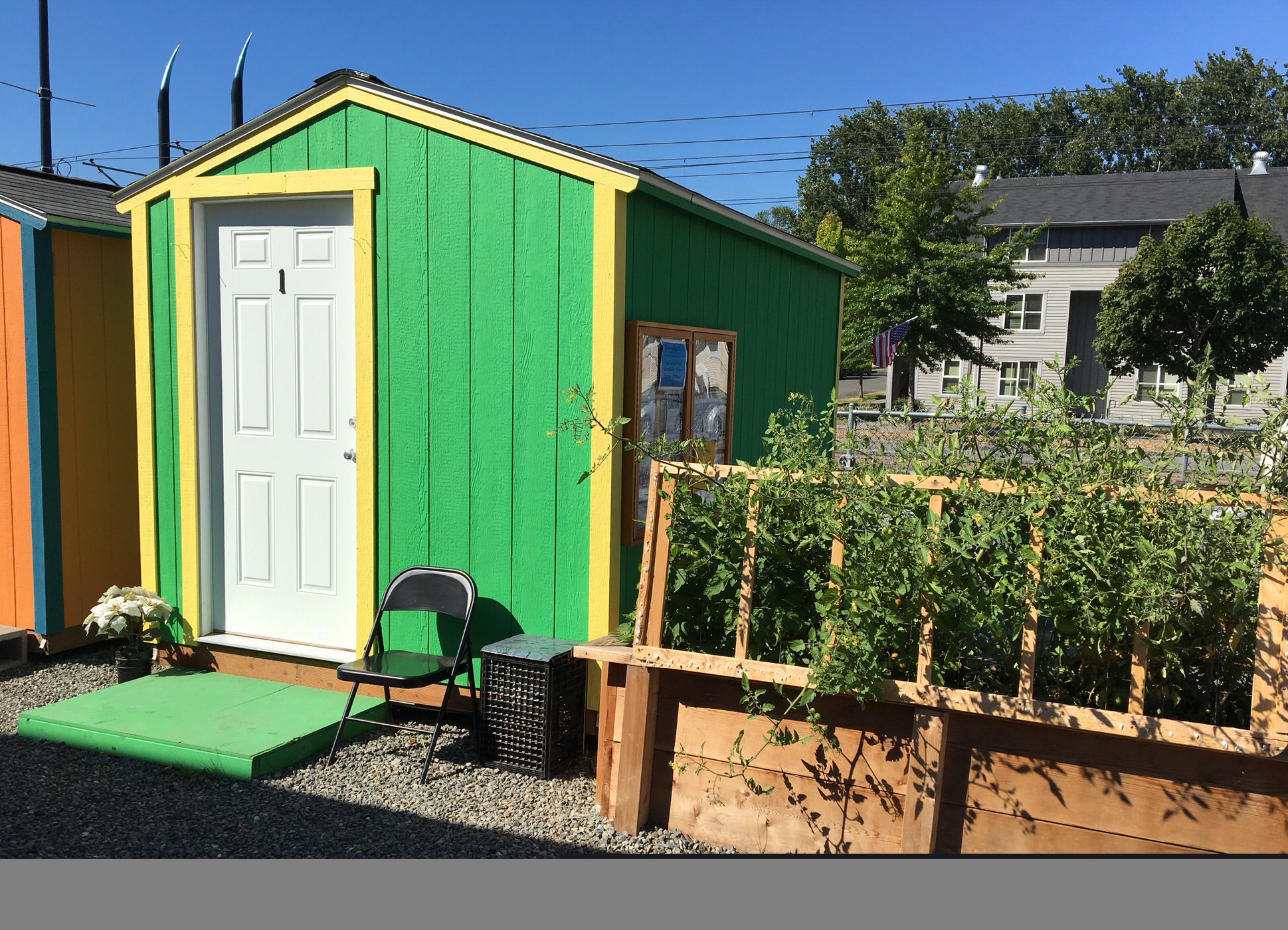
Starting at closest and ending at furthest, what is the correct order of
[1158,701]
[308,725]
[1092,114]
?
[1158,701] < [308,725] < [1092,114]

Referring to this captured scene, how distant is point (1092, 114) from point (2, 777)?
56160mm

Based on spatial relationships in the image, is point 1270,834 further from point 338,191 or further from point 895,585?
point 338,191

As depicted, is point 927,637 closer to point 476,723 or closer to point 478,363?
point 476,723

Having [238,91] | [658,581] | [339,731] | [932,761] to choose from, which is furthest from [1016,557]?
[238,91]

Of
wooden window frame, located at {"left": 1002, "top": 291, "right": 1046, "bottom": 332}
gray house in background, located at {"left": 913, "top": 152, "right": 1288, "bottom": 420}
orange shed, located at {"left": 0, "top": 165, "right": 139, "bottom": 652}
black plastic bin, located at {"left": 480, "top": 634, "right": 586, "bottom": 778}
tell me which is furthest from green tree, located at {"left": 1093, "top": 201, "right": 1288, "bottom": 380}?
orange shed, located at {"left": 0, "top": 165, "right": 139, "bottom": 652}

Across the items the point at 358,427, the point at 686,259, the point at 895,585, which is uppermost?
the point at 686,259

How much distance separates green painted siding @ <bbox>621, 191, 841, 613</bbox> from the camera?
455cm

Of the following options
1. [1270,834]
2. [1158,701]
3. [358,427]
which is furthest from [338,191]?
[1270,834]

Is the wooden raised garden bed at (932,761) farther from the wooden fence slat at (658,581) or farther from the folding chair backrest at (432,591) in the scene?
the folding chair backrest at (432,591)

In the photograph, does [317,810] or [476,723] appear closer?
[317,810]

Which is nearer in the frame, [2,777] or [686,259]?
[2,777]

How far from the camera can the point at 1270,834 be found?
106 inches

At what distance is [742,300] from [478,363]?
6.57 feet

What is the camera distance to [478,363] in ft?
14.9
